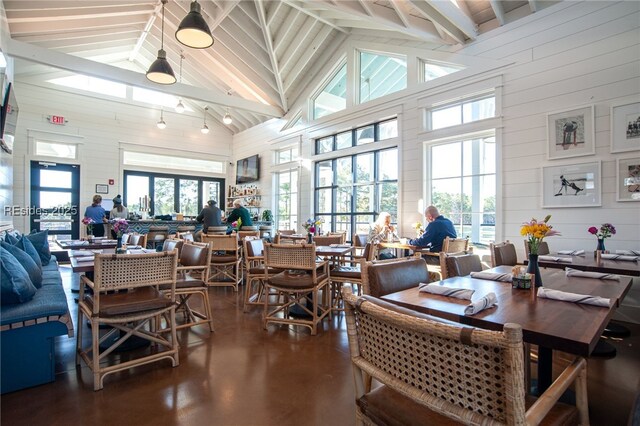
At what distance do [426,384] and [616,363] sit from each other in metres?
2.69

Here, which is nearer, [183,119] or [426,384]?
[426,384]

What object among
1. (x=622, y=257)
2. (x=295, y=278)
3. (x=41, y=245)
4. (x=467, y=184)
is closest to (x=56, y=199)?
(x=41, y=245)

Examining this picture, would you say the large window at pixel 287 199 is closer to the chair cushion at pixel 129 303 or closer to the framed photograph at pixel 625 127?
the chair cushion at pixel 129 303

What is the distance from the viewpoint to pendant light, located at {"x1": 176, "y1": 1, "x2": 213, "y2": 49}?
139 inches

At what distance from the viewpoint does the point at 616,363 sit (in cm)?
247

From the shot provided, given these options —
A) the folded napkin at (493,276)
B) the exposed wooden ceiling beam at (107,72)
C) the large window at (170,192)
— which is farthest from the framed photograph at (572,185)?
the large window at (170,192)

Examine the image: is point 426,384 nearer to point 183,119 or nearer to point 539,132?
point 539,132

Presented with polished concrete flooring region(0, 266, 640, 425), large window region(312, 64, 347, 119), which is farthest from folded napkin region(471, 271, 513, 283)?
large window region(312, 64, 347, 119)

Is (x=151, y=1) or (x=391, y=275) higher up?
(x=151, y=1)

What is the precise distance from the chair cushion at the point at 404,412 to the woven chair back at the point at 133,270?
6.14ft

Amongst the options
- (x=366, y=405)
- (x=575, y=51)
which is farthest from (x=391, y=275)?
(x=575, y=51)

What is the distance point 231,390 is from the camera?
208cm

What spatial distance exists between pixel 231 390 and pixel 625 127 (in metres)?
4.84

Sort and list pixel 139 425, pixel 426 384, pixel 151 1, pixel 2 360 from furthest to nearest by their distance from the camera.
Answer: pixel 151 1 → pixel 2 360 → pixel 139 425 → pixel 426 384
